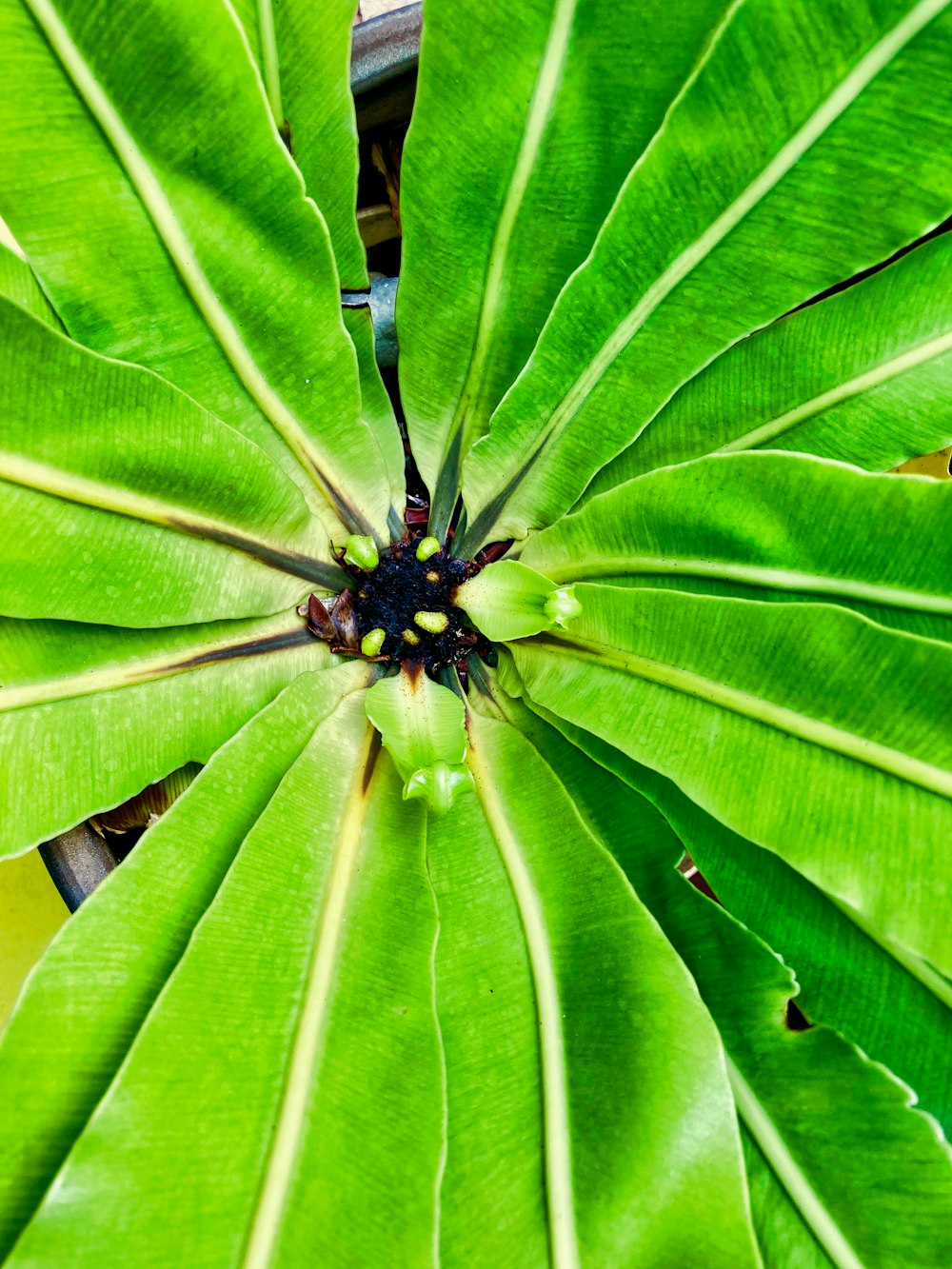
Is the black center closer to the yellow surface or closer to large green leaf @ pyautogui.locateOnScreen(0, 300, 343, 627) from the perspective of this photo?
large green leaf @ pyautogui.locateOnScreen(0, 300, 343, 627)

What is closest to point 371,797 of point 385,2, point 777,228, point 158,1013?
point 158,1013

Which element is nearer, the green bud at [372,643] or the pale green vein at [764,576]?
the pale green vein at [764,576]

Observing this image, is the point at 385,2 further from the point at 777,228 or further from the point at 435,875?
the point at 435,875

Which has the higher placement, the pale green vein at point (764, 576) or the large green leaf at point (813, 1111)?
the pale green vein at point (764, 576)

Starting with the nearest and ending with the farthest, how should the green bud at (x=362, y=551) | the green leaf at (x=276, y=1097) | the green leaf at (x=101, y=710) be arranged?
the green leaf at (x=276, y=1097), the green leaf at (x=101, y=710), the green bud at (x=362, y=551)

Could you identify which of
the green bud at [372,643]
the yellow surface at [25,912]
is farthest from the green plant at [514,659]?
the yellow surface at [25,912]

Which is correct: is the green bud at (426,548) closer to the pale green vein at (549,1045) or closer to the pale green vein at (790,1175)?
the pale green vein at (549,1045)
